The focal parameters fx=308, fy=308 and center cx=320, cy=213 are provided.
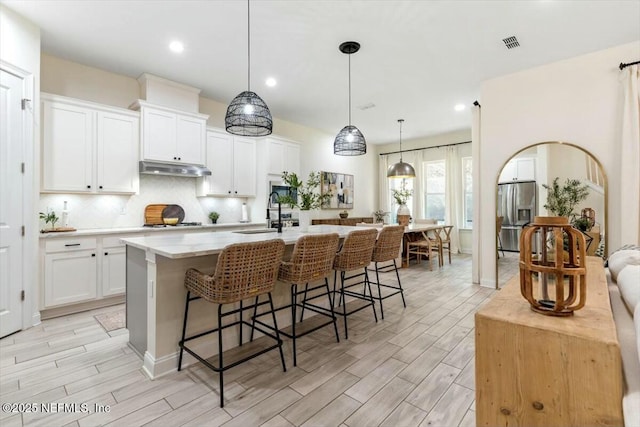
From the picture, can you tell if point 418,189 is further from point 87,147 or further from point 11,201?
point 11,201

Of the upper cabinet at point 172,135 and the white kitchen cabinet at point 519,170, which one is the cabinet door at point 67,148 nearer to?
the upper cabinet at point 172,135

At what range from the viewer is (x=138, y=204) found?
14.5 feet

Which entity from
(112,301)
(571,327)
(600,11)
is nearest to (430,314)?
(571,327)

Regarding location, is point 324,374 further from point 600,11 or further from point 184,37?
point 600,11

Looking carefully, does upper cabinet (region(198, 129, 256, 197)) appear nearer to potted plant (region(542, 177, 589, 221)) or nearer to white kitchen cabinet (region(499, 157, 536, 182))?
white kitchen cabinet (region(499, 157, 536, 182))

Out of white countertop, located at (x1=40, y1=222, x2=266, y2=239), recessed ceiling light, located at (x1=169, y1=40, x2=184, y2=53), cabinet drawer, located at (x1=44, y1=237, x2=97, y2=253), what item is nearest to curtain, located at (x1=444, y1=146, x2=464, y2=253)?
white countertop, located at (x1=40, y1=222, x2=266, y2=239)

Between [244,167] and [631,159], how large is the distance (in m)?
5.18

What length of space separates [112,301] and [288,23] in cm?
379

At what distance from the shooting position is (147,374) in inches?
85.9

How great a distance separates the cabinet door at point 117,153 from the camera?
3.86 metres

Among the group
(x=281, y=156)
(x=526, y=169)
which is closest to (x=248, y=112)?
(x=281, y=156)

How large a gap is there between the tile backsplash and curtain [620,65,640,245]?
4933 mm

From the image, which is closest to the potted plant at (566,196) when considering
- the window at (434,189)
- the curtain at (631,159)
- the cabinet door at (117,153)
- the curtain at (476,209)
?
the curtain at (631,159)

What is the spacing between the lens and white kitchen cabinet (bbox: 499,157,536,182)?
13.4 feet
